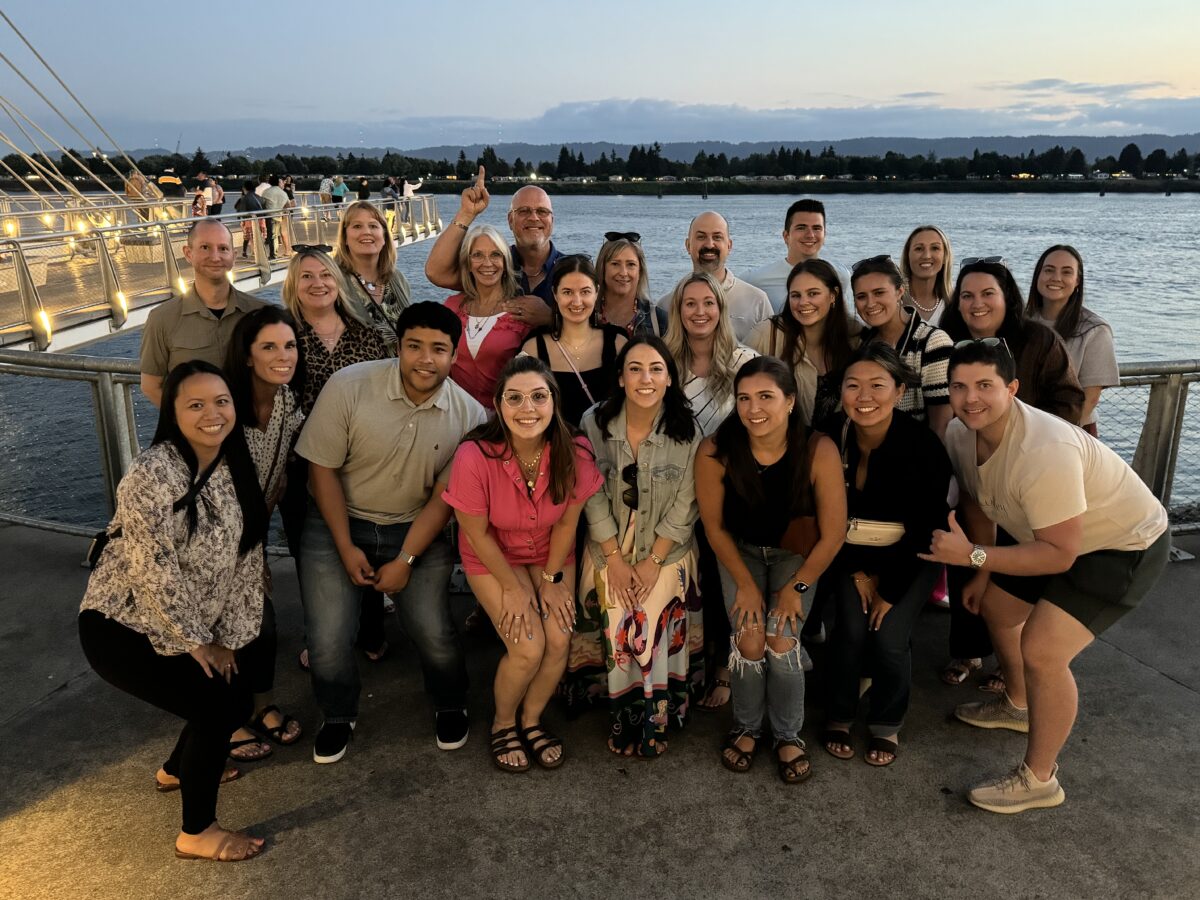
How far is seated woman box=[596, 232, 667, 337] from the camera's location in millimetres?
4238

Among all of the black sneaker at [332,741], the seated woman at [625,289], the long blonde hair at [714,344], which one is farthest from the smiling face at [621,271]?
the black sneaker at [332,741]

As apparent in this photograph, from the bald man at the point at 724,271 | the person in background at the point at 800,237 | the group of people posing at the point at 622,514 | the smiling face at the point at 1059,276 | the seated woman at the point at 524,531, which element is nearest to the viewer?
the group of people posing at the point at 622,514

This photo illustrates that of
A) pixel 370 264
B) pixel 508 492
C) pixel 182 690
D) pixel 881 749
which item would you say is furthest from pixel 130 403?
pixel 881 749

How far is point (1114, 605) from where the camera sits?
9.78 feet

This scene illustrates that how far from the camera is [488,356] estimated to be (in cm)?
416

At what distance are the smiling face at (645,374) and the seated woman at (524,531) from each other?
0.30 metres

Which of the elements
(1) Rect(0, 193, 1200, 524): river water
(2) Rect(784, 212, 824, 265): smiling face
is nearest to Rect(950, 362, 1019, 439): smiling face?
(2) Rect(784, 212, 824, 265): smiling face

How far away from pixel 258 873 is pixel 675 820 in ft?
4.65

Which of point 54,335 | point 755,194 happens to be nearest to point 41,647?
point 54,335

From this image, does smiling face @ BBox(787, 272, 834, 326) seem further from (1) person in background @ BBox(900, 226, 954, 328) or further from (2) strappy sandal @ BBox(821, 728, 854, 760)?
(2) strappy sandal @ BBox(821, 728, 854, 760)

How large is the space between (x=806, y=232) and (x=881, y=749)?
123 inches

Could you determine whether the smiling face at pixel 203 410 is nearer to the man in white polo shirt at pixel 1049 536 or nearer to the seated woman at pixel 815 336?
the seated woman at pixel 815 336

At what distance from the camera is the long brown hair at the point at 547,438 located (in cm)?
329

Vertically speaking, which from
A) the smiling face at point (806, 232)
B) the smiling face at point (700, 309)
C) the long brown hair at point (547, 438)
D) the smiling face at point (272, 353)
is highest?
the smiling face at point (806, 232)
